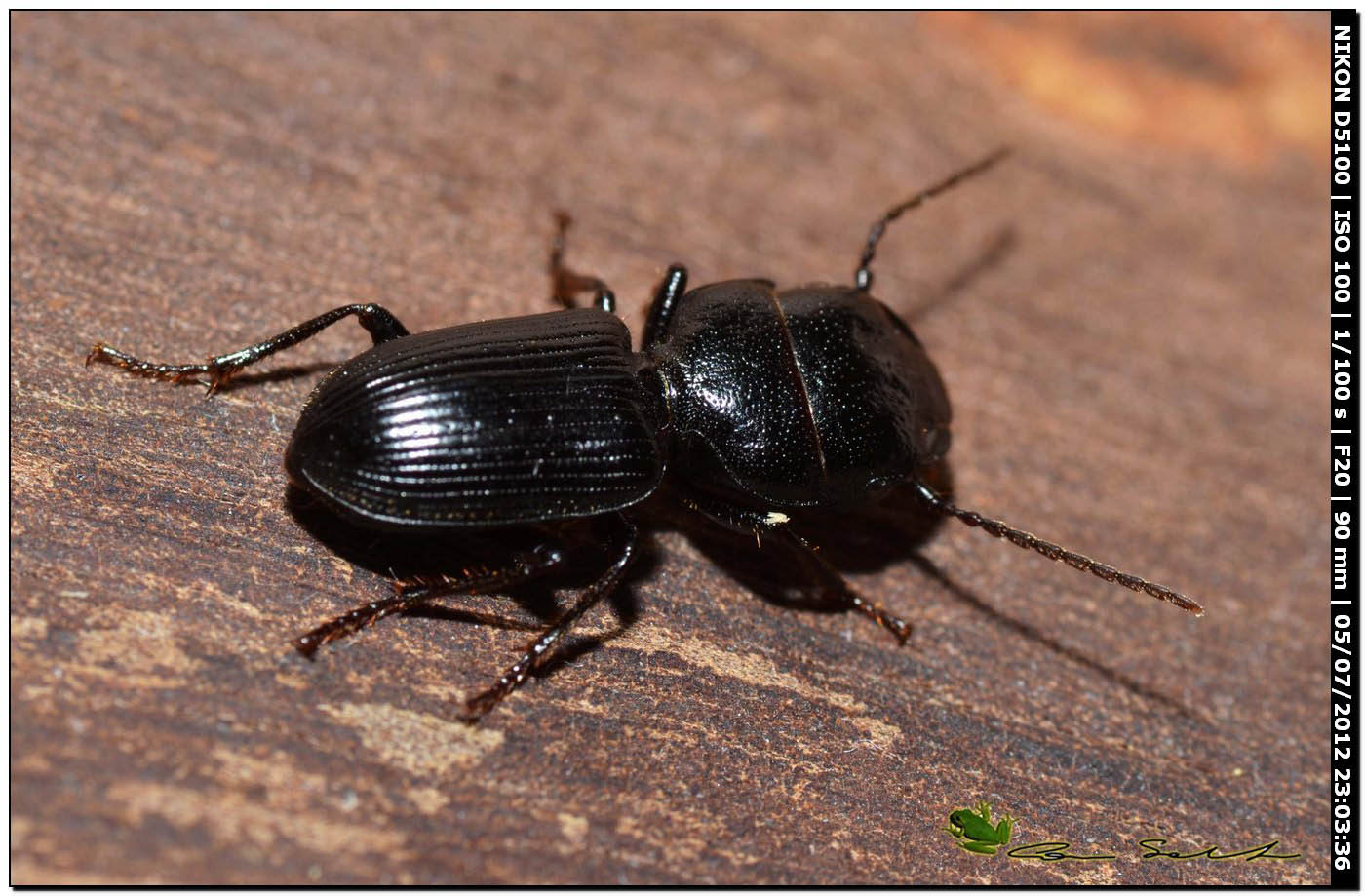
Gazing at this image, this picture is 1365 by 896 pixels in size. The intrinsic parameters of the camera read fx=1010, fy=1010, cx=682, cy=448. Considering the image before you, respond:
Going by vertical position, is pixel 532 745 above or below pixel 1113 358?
below

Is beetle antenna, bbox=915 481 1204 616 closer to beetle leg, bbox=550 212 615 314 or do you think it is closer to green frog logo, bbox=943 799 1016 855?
green frog logo, bbox=943 799 1016 855

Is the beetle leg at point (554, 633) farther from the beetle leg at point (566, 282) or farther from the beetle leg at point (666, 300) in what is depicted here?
the beetle leg at point (566, 282)

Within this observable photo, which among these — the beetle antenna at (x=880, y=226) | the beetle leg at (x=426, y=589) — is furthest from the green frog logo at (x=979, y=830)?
the beetle antenna at (x=880, y=226)

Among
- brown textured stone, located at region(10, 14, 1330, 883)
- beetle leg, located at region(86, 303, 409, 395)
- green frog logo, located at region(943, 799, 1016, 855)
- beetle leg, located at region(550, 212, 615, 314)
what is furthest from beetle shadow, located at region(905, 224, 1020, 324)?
beetle leg, located at region(86, 303, 409, 395)

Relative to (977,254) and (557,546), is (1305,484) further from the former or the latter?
(557,546)

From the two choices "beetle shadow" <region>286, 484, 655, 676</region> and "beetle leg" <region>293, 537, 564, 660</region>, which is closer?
"beetle leg" <region>293, 537, 564, 660</region>

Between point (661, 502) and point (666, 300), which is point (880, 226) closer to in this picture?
point (666, 300)

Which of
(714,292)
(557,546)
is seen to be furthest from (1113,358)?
(557,546)
